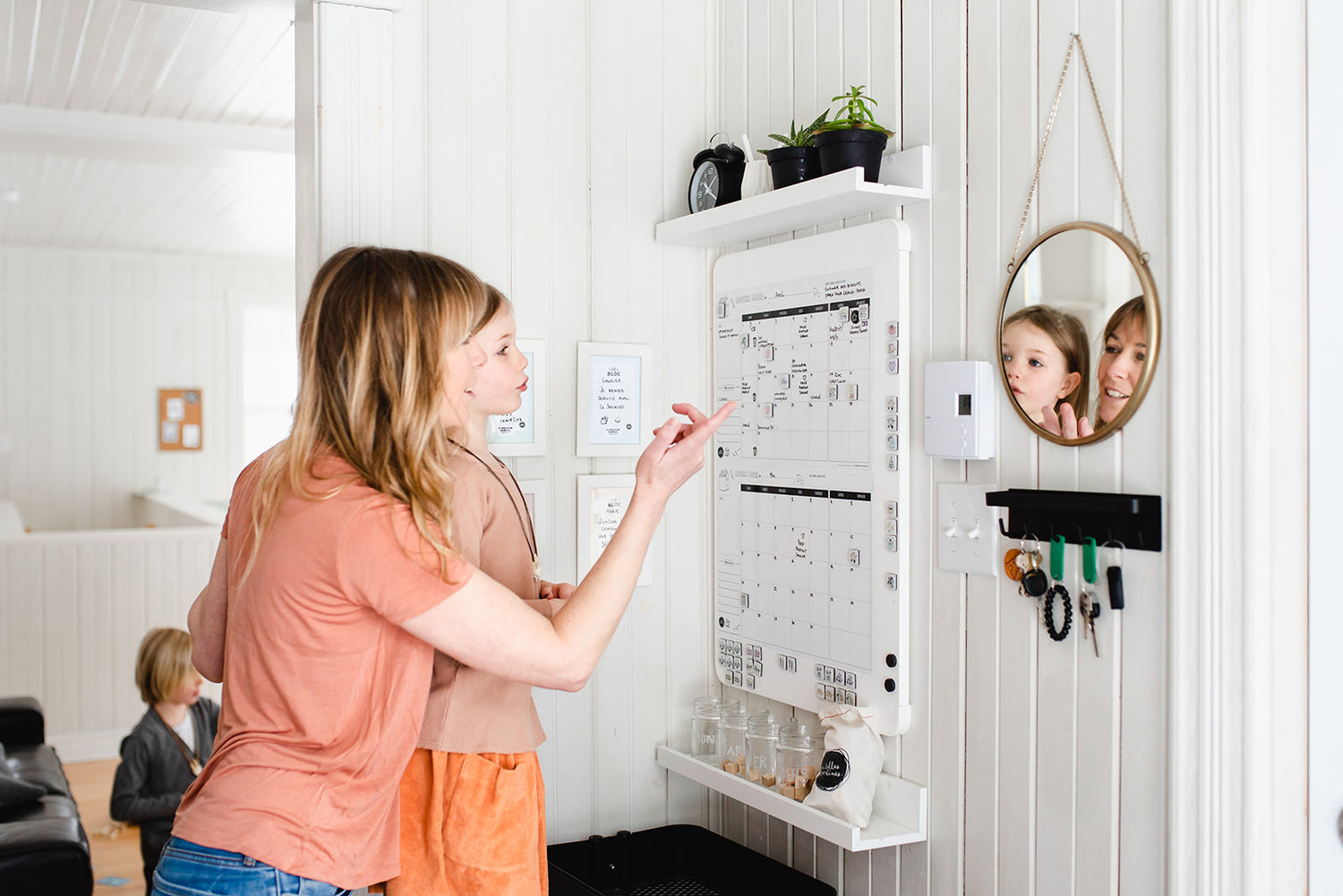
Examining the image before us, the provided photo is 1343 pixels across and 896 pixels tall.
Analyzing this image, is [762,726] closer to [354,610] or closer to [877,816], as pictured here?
[877,816]

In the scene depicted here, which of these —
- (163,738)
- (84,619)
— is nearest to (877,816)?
(163,738)

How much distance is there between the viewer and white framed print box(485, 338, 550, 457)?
2012 millimetres

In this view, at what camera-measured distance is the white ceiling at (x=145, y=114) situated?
2.99 metres

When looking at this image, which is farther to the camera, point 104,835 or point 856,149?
point 104,835

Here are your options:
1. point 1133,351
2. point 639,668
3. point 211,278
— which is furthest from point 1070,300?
point 211,278

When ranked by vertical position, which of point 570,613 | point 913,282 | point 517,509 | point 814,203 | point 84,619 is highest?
point 814,203

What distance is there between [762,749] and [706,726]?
0.19m

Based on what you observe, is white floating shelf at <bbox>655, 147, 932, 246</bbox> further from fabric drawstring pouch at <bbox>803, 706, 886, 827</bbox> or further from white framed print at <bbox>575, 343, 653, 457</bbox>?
fabric drawstring pouch at <bbox>803, 706, 886, 827</bbox>

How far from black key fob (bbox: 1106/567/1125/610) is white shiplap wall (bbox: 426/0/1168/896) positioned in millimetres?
18

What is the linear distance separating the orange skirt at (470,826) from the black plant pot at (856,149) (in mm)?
955

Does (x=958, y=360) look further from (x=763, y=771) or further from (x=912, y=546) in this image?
(x=763, y=771)

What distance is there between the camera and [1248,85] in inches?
48.6

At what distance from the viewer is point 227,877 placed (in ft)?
3.97

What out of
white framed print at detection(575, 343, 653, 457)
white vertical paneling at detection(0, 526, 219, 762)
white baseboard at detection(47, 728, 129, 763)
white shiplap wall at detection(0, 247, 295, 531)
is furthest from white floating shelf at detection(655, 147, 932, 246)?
white shiplap wall at detection(0, 247, 295, 531)
